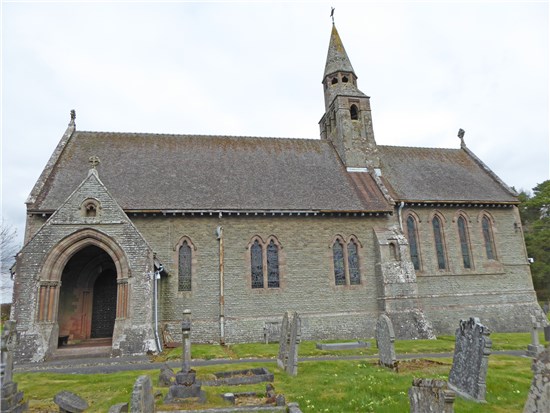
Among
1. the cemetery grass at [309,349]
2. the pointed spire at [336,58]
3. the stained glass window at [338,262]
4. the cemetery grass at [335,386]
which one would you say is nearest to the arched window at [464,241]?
the cemetery grass at [309,349]

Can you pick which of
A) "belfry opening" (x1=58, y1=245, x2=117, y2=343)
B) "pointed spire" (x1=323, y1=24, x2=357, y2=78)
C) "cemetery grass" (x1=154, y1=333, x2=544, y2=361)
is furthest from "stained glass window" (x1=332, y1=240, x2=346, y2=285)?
"pointed spire" (x1=323, y1=24, x2=357, y2=78)

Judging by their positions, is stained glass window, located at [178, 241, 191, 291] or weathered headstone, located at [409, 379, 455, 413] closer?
weathered headstone, located at [409, 379, 455, 413]

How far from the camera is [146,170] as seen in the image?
21641 mm

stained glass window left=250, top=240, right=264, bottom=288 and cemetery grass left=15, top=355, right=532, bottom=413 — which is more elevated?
stained glass window left=250, top=240, right=264, bottom=288

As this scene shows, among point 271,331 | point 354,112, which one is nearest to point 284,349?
point 271,331

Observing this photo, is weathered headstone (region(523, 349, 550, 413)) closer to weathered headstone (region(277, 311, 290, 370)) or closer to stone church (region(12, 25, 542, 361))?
weathered headstone (region(277, 311, 290, 370))

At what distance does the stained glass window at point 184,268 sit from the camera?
19.0 metres

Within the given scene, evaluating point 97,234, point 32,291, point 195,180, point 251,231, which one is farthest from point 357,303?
point 32,291

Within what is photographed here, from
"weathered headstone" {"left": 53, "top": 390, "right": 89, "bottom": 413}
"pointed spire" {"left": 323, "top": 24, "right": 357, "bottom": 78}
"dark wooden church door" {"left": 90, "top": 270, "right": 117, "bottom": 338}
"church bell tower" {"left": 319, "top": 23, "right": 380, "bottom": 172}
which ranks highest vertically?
"pointed spire" {"left": 323, "top": 24, "right": 357, "bottom": 78}

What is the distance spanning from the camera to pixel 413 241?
22.5 metres

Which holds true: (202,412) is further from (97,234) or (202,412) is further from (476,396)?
(97,234)

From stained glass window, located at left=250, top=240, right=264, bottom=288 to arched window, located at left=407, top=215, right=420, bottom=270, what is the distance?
8.91 m

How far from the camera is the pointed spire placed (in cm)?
2815

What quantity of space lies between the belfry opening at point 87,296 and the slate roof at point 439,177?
16.3 m
